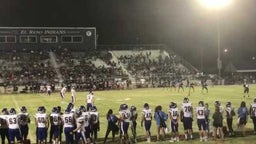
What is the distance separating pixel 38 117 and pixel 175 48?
80.7 m

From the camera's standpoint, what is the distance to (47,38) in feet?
274

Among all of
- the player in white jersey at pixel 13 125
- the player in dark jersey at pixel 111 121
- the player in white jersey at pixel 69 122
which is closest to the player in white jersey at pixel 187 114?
the player in dark jersey at pixel 111 121

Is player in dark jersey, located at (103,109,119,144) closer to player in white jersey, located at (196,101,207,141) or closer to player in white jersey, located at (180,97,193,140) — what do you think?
player in white jersey, located at (180,97,193,140)

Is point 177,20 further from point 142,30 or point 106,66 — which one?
point 106,66

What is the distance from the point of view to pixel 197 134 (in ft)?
86.1

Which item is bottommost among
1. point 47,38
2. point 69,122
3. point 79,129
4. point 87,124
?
point 79,129

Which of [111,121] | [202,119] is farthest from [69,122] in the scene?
[202,119]

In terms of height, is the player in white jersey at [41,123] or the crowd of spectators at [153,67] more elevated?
the crowd of spectators at [153,67]

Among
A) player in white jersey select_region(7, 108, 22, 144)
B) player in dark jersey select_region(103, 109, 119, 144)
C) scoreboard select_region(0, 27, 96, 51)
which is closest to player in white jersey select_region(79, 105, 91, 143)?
player in dark jersey select_region(103, 109, 119, 144)

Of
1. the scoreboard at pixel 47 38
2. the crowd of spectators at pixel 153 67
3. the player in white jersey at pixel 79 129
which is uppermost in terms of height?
the scoreboard at pixel 47 38

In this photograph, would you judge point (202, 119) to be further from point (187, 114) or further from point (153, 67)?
point (153, 67)

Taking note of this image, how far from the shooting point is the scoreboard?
81.4m

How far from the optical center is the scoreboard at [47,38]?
81.4 metres

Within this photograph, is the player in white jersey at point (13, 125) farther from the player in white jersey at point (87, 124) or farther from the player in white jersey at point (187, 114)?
the player in white jersey at point (187, 114)
